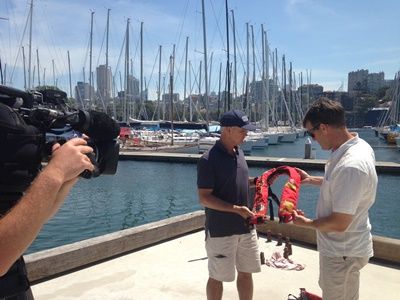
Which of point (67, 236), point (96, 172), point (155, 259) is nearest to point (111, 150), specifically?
point (96, 172)

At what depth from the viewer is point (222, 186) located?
12.8ft

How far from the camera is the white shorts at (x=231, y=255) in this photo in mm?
3803

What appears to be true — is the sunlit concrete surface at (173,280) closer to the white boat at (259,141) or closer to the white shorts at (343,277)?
the white shorts at (343,277)

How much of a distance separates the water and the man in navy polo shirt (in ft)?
22.6

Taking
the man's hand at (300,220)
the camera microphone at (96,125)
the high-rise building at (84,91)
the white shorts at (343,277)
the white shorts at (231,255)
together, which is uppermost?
the high-rise building at (84,91)

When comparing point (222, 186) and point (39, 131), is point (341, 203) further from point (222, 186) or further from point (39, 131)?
point (39, 131)

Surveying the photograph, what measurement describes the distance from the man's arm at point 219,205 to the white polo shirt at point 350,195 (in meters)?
0.79

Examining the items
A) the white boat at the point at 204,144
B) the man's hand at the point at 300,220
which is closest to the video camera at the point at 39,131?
the man's hand at the point at 300,220

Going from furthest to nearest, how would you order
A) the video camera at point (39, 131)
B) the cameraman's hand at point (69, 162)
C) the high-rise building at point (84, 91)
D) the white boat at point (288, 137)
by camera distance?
1. the white boat at point (288, 137)
2. the high-rise building at point (84, 91)
3. the video camera at point (39, 131)
4. the cameraman's hand at point (69, 162)

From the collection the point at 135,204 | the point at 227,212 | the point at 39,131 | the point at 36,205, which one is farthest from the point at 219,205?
the point at 135,204

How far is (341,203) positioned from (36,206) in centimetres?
194

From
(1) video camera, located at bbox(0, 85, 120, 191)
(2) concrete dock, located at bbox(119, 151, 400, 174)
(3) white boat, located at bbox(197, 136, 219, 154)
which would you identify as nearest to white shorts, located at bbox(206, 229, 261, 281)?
(1) video camera, located at bbox(0, 85, 120, 191)

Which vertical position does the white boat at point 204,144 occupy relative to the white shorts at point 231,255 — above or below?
below

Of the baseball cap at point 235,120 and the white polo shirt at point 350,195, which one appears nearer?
the white polo shirt at point 350,195
